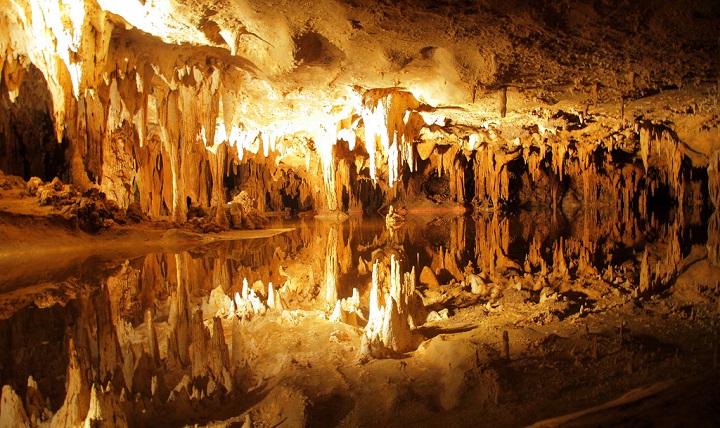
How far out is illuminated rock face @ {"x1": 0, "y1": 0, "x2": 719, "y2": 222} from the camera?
4570mm

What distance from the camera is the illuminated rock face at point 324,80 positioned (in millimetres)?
4570

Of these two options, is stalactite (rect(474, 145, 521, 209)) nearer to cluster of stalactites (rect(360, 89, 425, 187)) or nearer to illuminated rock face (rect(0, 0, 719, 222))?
illuminated rock face (rect(0, 0, 719, 222))

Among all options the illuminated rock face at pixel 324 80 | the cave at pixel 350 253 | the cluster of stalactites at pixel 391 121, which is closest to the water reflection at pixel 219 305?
the cave at pixel 350 253

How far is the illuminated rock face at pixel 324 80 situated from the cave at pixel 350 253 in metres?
0.05

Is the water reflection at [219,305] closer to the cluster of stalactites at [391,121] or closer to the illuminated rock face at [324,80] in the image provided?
the cluster of stalactites at [391,121]

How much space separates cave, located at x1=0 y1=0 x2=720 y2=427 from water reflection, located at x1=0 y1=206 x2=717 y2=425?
23 mm

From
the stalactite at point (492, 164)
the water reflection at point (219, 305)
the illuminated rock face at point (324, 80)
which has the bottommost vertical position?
the water reflection at point (219, 305)

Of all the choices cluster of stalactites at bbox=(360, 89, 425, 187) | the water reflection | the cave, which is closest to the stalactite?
the cave

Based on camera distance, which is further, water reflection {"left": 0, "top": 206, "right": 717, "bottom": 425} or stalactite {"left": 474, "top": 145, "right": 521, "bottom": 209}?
stalactite {"left": 474, "top": 145, "right": 521, "bottom": 209}

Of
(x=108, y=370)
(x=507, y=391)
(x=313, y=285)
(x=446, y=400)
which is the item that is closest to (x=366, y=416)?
(x=446, y=400)

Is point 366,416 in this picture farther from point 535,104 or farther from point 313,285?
point 535,104

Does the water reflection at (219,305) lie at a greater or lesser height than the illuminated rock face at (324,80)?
lesser

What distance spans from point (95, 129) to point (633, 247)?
30.5ft

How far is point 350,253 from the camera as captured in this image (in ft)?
24.4
